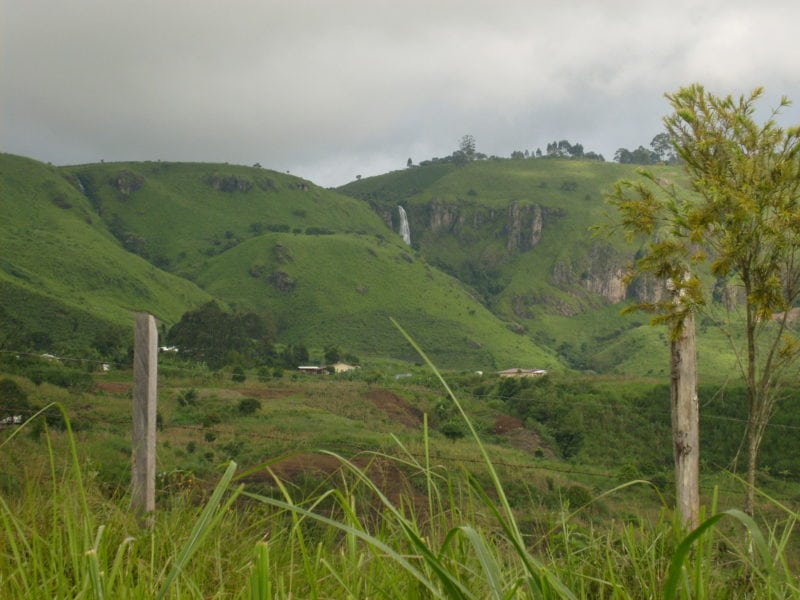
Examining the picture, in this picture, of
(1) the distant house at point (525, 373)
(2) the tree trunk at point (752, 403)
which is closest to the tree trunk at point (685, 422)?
(2) the tree trunk at point (752, 403)

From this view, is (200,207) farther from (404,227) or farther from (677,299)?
(677,299)

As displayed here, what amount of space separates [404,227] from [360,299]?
50.6m

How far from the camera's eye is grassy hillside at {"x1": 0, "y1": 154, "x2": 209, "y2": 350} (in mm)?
64438

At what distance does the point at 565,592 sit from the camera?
3.86 ft

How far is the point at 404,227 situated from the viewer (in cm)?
14238

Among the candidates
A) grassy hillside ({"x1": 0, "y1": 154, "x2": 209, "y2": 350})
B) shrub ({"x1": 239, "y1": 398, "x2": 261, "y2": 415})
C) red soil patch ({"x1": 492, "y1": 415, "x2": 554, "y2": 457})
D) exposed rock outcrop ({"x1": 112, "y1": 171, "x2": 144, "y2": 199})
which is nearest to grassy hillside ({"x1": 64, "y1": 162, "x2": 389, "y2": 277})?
exposed rock outcrop ({"x1": 112, "y1": 171, "x2": 144, "y2": 199})

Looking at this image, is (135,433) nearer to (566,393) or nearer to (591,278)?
(566,393)

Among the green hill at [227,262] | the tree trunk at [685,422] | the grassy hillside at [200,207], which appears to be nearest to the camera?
the tree trunk at [685,422]

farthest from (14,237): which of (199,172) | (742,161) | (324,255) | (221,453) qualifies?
(742,161)

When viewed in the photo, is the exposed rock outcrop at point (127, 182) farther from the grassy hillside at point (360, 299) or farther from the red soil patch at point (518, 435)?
the red soil patch at point (518, 435)

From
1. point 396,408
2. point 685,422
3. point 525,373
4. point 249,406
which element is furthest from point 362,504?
point 525,373

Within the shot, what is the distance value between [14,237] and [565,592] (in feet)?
303

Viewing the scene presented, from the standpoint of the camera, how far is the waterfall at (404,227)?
140625 mm

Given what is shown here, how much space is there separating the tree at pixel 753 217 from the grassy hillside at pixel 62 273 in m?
50.1
